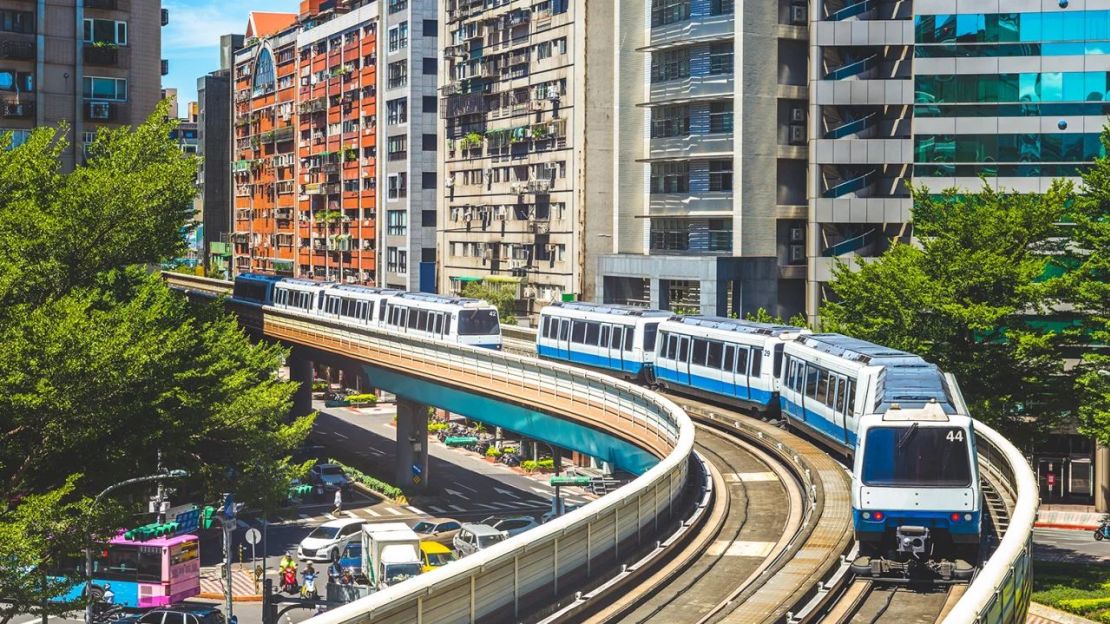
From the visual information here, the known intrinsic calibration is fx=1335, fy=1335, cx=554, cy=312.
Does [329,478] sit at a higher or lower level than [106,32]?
lower

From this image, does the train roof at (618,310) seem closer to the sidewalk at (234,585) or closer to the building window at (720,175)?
the sidewalk at (234,585)

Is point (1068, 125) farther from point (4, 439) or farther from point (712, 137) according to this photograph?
point (4, 439)

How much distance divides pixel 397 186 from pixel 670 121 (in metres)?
46.7

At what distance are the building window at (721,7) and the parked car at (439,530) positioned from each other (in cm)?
3546

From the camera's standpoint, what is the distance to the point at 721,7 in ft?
260

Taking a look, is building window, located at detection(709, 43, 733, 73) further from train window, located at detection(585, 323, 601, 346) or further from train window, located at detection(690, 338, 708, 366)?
train window, located at detection(690, 338, 708, 366)

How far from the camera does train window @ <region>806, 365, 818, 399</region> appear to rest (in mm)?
39000

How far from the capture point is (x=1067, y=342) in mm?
51562

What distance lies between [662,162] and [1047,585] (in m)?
43.3

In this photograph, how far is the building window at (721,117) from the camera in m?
79.5

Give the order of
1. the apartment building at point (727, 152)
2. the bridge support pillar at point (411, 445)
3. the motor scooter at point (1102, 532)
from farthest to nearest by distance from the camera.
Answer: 1. the bridge support pillar at point (411, 445)
2. the apartment building at point (727, 152)
3. the motor scooter at point (1102, 532)

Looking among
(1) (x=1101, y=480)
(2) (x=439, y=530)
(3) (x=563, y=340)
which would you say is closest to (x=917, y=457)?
(3) (x=563, y=340)

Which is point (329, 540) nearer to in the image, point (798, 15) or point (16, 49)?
point (16, 49)

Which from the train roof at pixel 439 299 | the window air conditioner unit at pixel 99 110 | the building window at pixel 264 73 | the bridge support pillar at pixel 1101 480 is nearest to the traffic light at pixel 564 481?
the train roof at pixel 439 299
